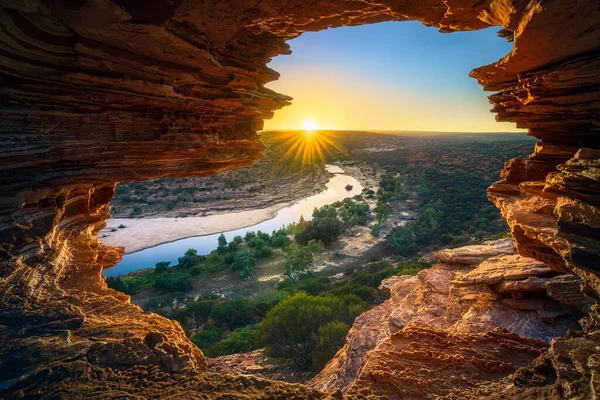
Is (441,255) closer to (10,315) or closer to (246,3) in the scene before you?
(246,3)

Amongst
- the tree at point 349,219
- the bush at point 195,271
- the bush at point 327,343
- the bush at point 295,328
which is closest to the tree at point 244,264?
→ the bush at point 195,271

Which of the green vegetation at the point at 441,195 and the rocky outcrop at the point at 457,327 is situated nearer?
the rocky outcrop at the point at 457,327

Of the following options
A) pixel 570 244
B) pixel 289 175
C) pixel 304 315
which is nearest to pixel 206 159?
pixel 304 315

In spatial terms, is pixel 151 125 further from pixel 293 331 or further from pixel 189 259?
pixel 189 259

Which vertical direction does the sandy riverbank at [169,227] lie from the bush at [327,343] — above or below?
below

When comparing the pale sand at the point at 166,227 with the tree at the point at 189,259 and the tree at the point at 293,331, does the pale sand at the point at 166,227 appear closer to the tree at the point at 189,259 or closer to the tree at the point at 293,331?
the tree at the point at 189,259

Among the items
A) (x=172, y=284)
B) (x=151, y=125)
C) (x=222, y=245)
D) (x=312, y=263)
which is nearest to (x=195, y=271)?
(x=172, y=284)
